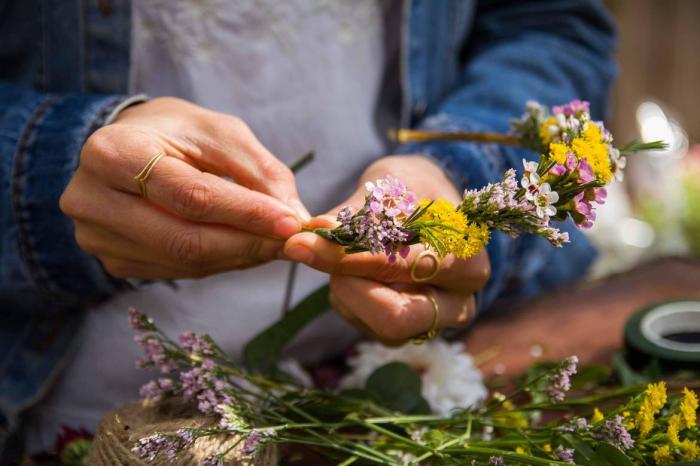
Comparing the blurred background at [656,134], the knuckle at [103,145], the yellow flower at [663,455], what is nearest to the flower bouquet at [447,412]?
the yellow flower at [663,455]

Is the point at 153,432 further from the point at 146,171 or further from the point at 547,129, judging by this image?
the point at 547,129

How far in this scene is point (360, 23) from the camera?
766 millimetres

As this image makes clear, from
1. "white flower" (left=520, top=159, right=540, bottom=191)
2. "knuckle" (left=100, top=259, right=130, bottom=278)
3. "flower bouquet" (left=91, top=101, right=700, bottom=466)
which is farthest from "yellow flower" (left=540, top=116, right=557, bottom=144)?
"knuckle" (left=100, top=259, right=130, bottom=278)

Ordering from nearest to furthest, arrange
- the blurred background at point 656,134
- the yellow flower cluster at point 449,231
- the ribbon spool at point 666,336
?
the yellow flower cluster at point 449,231 < the ribbon spool at point 666,336 < the blurred background at point 656,134

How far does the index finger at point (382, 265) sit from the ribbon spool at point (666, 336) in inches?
8.0

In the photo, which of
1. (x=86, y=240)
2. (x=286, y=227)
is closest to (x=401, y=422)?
(x=286, y=227)

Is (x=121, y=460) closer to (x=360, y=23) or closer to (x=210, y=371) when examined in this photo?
(x=210, y=371)

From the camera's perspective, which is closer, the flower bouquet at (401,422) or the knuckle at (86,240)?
the flower bouquet at (401,422)

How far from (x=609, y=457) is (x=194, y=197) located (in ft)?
0.96

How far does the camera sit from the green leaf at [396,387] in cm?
53

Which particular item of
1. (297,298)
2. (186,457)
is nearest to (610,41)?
(297,298)

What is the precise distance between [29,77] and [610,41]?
0.69 m

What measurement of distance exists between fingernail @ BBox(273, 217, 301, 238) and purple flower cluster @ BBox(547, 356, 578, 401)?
0.19m

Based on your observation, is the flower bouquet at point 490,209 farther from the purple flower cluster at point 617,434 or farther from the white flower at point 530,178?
the purple flower cluster at point 617,434
